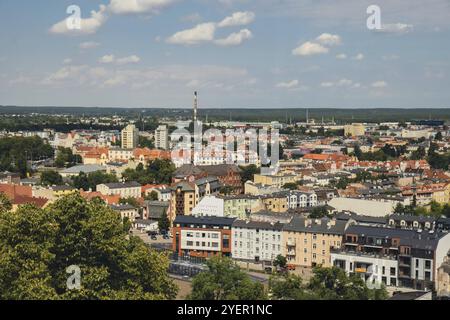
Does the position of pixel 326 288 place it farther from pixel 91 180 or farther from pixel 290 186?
pixel 91 180

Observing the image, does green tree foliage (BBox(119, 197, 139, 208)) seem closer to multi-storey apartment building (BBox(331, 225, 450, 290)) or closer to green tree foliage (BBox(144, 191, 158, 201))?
green tree foliage (BBox(144, 191, 158, 201))

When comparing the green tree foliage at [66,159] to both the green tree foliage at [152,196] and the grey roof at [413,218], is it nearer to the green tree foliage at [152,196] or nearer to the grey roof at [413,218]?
the green tree foliage at [152,196]

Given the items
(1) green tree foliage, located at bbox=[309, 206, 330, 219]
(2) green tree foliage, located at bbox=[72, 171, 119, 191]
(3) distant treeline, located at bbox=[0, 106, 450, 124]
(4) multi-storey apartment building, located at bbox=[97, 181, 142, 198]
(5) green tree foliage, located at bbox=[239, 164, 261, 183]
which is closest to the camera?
(1) green tree foliage, located at bbox=[309, 206, 330, 219]

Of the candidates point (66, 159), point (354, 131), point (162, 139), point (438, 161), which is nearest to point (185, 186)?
point (66, 159)

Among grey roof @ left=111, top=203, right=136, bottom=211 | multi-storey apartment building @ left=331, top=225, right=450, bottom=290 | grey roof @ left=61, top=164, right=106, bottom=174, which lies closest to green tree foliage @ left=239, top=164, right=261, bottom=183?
grey roof @ left=61, top=164, right=106, bottom=174

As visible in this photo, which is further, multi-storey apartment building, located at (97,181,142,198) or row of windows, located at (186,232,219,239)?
multi-storey apartment building, located at (97,181,142,198)

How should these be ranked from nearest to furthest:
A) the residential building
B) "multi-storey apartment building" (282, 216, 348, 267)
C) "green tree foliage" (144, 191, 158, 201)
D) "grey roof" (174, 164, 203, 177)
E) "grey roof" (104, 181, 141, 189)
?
"multi-storey apartment building" (282, 216, 348, 267) → "green tree foliage" (144, 191, 158, 201) → "grey roof" (104, 181, 141, 189) → "grey roof" (174, 164, 203, 177) → the residential building

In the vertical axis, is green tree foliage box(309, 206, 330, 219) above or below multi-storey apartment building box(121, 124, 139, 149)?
below
